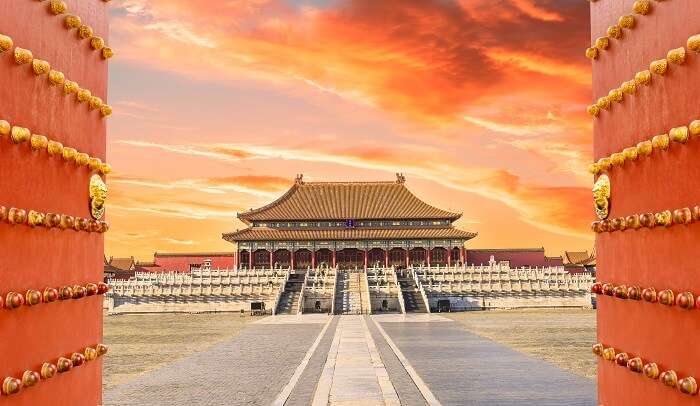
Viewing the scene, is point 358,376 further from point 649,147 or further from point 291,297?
point 291,297

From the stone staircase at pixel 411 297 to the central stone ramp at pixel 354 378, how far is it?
17370 millimetres

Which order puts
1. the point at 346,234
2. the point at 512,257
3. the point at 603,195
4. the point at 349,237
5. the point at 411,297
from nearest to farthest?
the point at 603,195, the point at 411,297, the point at 349,237, the point at 346,234, the point at 512,257

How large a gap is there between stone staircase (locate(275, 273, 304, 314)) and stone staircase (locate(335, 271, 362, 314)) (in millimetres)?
2259

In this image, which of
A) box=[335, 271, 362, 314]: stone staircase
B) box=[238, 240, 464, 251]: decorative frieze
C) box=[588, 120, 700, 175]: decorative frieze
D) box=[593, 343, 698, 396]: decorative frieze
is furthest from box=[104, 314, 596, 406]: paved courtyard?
box=[238, 240, 464, 251]: decorative frieze

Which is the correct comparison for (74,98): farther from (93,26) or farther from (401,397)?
(401,397)

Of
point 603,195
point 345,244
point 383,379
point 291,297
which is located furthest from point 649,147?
point 345,244

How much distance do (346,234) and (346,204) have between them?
4.56m

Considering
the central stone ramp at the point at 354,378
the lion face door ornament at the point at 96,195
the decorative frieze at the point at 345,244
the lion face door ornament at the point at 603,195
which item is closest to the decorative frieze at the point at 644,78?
the lion face door ornament at the point at 603,195

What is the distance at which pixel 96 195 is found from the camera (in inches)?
147

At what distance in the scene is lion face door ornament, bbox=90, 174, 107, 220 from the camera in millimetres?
3715

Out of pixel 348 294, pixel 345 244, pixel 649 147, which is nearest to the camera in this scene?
pixel 649 147

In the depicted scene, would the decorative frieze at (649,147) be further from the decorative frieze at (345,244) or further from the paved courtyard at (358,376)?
the decorative frieze at (345,244)

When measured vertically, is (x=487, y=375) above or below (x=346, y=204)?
below

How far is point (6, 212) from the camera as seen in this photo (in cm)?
261
